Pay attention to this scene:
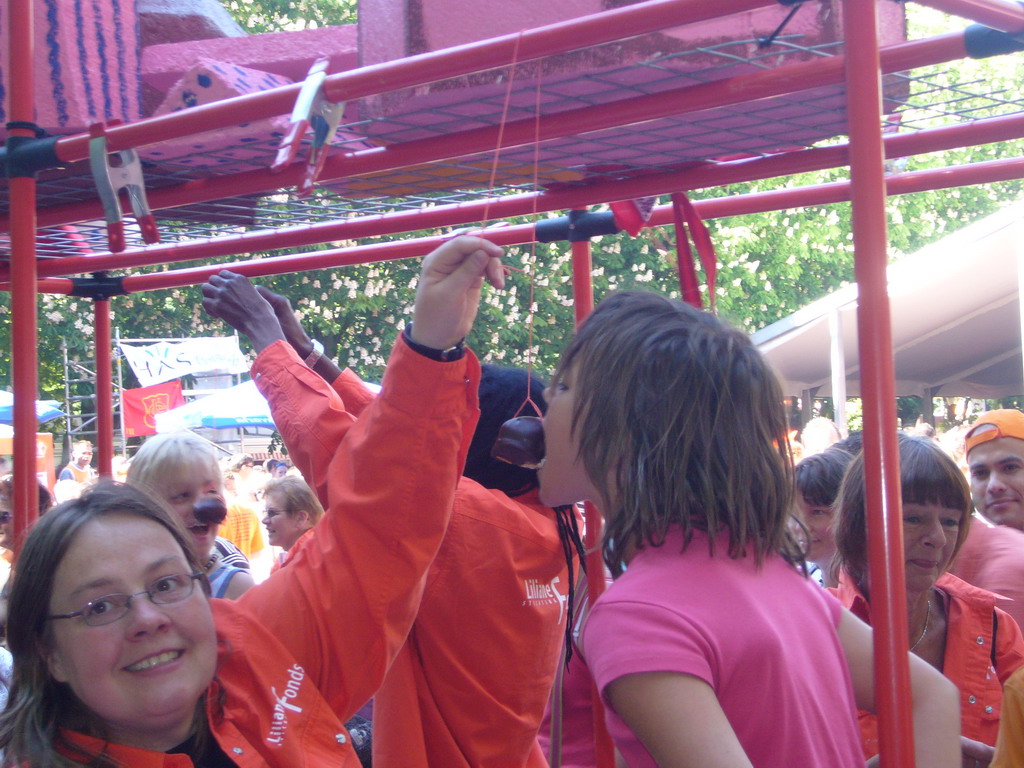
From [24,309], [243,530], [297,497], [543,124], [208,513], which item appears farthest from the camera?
[243,530]

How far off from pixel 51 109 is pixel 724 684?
1.44m

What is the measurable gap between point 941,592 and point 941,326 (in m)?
10.3

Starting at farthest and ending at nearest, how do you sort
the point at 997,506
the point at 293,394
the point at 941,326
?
the point at 941,326, the point at 997,506, the point at 293,394

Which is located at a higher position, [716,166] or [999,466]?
[716,166]

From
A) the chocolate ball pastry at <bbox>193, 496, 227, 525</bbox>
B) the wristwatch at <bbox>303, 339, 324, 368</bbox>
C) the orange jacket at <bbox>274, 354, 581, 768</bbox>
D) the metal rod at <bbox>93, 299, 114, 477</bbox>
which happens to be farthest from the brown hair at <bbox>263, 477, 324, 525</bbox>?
the orange jacket at <bbox>274, 354, 581, 768</bbox>

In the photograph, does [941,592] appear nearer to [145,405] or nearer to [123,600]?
[123,600]

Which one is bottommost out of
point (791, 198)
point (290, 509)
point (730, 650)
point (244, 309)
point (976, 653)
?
point (290, 509)

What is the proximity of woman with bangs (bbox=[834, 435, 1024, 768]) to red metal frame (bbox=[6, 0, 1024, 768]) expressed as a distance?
1.96 ft

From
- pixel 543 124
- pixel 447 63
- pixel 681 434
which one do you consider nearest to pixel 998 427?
pixel 543 124

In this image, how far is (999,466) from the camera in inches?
130

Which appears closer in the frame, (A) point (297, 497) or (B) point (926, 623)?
(B) point (926, 623)

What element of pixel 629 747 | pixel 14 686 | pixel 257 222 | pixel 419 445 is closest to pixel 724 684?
pixel 629 747

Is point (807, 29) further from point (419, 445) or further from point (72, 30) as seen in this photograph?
point (72, 30)

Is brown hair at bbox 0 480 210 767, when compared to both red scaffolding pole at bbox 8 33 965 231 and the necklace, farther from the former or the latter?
the necklace
